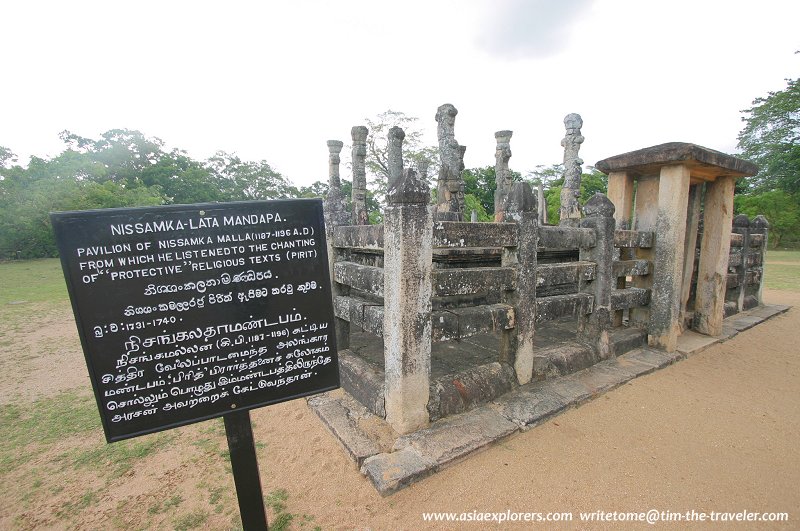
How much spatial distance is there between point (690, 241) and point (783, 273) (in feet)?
40.4

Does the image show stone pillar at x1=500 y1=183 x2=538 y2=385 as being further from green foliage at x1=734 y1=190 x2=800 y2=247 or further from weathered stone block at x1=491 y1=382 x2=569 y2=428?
green foliage at x1=734 y1=190 x2=800 y2=247

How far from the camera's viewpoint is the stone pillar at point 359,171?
1195 centimetres

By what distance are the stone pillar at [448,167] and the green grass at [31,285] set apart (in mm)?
9067

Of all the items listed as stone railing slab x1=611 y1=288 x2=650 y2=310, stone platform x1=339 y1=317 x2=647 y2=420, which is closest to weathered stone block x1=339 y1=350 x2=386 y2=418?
stone platform x1=339 y1=317 x2=647 y2=420

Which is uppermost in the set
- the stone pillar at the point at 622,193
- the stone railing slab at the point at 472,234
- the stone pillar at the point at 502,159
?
the stone pillar at the point at 502,159

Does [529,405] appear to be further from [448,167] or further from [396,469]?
[448,167]

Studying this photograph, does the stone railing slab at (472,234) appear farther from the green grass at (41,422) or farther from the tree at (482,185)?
the tree at (482,185)

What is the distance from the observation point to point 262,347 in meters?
1.84

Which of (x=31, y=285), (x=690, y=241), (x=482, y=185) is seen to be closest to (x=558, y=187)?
(x=482, y=185)

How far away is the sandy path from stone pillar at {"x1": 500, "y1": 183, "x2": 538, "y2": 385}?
0.70 meters

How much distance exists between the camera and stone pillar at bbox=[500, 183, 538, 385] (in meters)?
3.54

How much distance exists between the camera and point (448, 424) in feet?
10.0

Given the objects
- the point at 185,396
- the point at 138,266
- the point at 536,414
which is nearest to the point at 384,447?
the point at 536,414

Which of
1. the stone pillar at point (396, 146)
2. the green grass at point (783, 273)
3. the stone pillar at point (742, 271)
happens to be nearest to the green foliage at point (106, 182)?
the stone pillar at point (396, 146)
